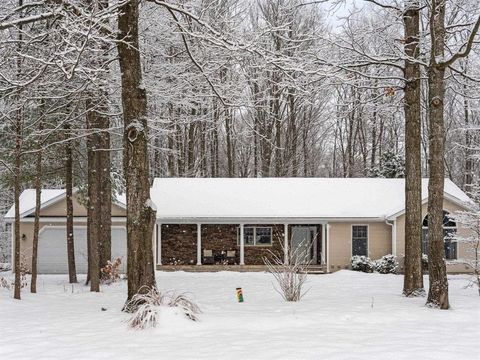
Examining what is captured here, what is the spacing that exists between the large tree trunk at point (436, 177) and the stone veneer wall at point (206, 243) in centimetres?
1385

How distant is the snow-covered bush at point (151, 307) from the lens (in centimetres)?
781

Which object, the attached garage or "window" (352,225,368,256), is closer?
the attached garage

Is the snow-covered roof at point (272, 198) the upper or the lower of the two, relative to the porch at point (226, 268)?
upper

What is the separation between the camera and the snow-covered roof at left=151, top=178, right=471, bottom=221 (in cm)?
2273

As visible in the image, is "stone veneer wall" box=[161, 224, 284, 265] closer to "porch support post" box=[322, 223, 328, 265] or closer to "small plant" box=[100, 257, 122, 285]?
"porch support post" box=[322, 223, 328, 265]

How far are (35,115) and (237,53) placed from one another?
7.10 m

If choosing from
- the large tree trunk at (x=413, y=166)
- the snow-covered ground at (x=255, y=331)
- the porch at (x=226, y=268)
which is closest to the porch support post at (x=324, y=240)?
the porch at (x=226, y=268)

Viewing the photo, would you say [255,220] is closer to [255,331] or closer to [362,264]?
[362,264]

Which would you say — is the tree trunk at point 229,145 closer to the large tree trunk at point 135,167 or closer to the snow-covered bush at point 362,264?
the snow-covered bush at point 362,264

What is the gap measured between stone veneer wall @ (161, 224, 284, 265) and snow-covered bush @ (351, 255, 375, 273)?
320 cm

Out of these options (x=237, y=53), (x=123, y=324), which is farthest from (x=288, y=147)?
(x=123, y=324)

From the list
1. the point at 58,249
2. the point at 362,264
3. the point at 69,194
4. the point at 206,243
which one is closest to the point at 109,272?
the point at 69,194

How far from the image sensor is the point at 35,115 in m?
14.6

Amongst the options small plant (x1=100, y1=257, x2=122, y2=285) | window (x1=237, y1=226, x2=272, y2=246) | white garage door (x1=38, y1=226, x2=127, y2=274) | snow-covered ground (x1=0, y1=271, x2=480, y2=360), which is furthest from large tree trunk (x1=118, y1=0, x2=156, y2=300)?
window (x1=237, y1=226, x2=272, y2=246)
